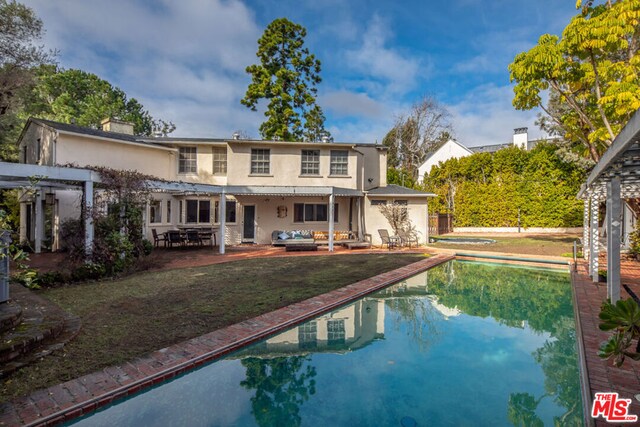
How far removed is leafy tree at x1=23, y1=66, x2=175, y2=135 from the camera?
111ft

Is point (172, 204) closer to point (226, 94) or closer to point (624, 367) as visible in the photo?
point (226, 94)

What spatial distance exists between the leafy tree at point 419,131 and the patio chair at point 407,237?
68.5ft

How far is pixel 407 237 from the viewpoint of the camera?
17.8m

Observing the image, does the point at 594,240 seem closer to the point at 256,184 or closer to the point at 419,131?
the point at 256,184

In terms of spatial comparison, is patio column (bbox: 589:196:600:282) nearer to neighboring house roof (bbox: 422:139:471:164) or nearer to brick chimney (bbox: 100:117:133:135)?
brick chimney (bbox: 100:117:133:135)

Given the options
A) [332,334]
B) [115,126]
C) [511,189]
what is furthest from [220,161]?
[511,189]

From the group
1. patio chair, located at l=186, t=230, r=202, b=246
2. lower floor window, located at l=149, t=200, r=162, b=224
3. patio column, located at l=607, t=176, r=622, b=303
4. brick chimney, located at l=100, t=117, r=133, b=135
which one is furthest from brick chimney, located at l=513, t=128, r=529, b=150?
brick chimney, located at l=100, t=117, r=133, b=135

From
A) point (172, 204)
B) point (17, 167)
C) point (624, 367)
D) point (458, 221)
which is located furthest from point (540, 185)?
point (17, 167)

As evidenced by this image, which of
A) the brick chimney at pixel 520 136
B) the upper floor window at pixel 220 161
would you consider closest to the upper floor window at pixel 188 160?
the upper floor window at pixel 220 161

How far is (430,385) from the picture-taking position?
4.48 metres

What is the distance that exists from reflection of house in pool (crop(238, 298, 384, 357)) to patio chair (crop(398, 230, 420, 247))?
10.7m

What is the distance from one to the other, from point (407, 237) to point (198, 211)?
11.6 m

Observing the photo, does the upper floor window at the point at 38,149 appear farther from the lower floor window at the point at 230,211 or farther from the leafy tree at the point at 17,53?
the lower floor window at the point at 230,211

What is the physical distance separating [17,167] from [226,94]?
20884mm
